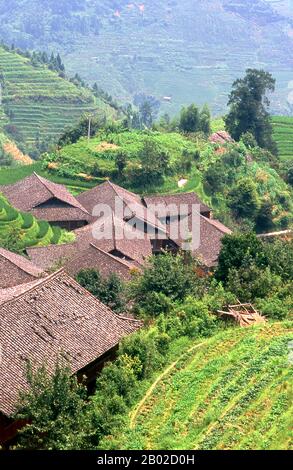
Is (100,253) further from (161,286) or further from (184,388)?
(184,388)

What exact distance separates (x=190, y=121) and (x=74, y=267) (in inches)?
1065

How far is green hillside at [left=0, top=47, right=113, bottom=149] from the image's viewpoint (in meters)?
90.3

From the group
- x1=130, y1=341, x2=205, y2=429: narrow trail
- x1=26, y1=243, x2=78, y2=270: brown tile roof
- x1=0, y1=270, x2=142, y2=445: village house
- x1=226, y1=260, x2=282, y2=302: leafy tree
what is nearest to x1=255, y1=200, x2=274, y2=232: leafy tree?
x1=26, y1=243, x2=78, y2=270: brown tile roof

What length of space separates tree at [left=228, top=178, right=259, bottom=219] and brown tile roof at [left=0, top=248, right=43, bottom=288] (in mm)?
17877

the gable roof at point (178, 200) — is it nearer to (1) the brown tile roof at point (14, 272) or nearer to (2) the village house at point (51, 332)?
(1) the brown tile roof at point (14, 272)

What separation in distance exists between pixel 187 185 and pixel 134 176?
2958 mm

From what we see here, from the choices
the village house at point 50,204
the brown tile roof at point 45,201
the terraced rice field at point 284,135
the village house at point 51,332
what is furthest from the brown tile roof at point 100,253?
the terraced rice field at point 284,135

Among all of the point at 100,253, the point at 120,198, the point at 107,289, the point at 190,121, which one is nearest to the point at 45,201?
the point at 120,198

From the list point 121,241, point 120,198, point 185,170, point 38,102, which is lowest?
point 38,102

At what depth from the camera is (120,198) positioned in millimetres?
37625

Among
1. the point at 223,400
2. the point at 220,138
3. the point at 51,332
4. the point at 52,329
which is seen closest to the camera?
the point at 223,400

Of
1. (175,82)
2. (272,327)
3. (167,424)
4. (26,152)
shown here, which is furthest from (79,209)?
(175,82)

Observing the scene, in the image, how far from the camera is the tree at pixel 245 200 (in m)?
42.6

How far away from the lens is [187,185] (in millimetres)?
43750
